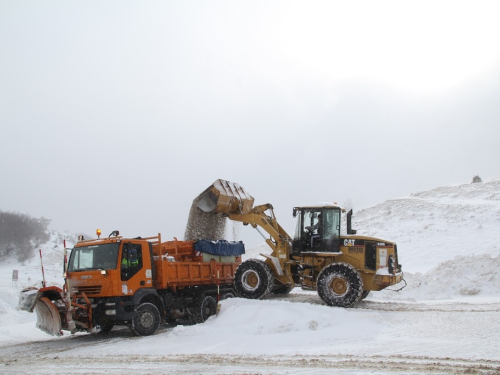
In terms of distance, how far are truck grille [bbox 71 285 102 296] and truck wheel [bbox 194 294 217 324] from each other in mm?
3070

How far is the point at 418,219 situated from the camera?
123ft

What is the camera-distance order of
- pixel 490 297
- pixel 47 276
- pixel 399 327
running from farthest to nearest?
pixel 47 276 → pixel 490 297 → pixel 399 327

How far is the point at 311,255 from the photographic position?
46.1 ft

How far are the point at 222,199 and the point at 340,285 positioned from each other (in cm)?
418

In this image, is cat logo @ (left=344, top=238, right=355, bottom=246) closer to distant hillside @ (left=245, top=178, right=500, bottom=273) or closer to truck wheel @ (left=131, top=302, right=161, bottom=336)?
truck wheel @ (left=131, top=302, right=161, bottom=336)

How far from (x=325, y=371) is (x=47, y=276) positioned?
98.9ft

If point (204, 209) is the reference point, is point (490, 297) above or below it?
below

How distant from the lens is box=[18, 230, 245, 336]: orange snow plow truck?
10.6 metres

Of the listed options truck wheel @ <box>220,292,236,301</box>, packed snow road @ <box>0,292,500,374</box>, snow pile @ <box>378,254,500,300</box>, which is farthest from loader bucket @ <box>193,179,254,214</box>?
snow pile @ <box>378,254,500,300</box>

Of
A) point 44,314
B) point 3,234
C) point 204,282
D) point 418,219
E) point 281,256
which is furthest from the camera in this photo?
point 3,234

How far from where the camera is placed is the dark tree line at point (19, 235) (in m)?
46.6

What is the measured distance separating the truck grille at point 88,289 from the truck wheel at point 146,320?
1.05 m

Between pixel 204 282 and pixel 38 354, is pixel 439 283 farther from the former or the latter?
pixel 38 354

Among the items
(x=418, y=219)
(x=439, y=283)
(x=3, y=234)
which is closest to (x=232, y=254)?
(x=439, y=283)
